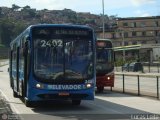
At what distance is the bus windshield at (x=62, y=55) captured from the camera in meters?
18.5

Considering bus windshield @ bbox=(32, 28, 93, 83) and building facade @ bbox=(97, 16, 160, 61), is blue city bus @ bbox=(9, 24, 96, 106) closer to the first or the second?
bus windshield @ bbox=(32, 28, 93, 83)

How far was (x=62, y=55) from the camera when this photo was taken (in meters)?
18.8

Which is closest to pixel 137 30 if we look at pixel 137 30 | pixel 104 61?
pixel 137 30

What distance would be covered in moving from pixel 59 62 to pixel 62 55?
300mm

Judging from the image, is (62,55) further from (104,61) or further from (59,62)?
(104,61)

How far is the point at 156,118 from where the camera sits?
50.8 feet

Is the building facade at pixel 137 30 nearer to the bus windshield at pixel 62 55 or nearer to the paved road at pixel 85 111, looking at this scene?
the paved road at pixel 85 111

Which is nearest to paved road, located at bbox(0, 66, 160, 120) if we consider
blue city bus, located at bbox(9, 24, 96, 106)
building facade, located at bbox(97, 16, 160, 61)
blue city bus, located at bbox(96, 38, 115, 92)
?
blue city bus, located at bbox(9, 24, 96, 106)

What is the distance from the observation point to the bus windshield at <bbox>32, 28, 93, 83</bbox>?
18.5 meters

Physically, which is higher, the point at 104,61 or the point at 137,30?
the point at 137,30

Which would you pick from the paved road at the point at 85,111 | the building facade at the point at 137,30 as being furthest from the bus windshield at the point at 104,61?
the building facade at the point at 137,30

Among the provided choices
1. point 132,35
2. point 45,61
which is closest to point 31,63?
point 45,61

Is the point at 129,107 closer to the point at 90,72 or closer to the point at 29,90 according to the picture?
the point at 90,72

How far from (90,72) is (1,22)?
166391 millimetres
